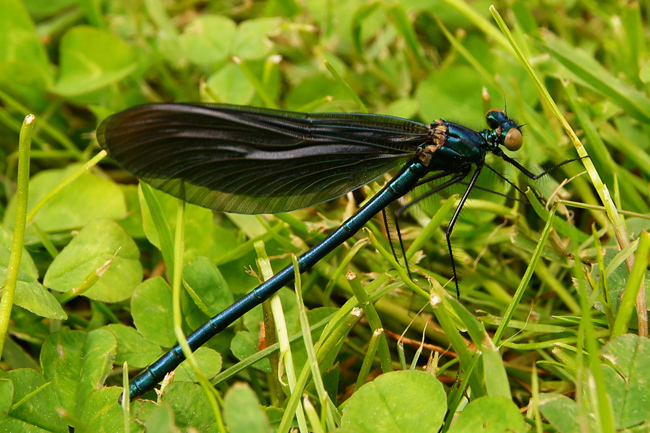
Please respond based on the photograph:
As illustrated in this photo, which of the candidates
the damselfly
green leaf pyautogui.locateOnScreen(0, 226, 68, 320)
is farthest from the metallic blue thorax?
green leaf pyautogui.locateOnScreen(0, 226, 68, 320)

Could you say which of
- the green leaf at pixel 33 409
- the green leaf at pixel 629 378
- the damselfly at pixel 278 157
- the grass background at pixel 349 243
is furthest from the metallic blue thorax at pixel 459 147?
the green leaf at pixel 33 409

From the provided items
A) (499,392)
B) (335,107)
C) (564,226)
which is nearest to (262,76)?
(335,107)

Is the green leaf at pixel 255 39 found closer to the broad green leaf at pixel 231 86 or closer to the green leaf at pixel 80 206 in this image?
the broad green leaf at pixel 231 86

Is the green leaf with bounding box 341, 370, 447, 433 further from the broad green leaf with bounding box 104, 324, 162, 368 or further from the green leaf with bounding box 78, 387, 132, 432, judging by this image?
the broad green leaf with bounding box 104, 324, 162, 368

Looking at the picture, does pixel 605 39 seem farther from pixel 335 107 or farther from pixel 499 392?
pixel 499 392

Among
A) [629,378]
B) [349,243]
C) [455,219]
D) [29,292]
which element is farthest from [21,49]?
[629,378]
